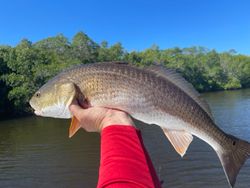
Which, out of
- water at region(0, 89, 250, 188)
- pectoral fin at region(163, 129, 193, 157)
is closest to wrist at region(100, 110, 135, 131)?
pectoral fin at region(163, 129, 193, 157)

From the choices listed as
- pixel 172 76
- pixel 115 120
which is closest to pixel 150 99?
pixel 172 76

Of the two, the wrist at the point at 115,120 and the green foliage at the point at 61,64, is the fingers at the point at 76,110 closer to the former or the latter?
the wrist at the point at 115,120

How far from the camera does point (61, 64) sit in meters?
52.8

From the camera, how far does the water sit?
1590cm

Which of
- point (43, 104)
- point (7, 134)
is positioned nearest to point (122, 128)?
point (43, 104)

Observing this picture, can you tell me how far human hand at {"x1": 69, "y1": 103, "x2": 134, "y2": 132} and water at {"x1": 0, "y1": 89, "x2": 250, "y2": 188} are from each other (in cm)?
1329

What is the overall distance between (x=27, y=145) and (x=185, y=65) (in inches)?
2962

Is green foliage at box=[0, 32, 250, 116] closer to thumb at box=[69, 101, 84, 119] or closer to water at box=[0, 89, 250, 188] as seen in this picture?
water at box=[0, 89, 250, 188]

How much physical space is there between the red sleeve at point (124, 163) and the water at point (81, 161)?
14.1 metres

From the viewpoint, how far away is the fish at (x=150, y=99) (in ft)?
8.61

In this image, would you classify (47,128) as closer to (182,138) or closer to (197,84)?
(182,138)

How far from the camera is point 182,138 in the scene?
111 inches

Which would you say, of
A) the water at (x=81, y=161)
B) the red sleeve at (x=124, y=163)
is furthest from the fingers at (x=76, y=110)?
the water at (x=81, y=161)

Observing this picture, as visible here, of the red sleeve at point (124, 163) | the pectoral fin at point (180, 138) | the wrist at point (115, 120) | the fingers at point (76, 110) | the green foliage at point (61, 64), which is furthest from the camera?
the green foliage at point (61, 64)
